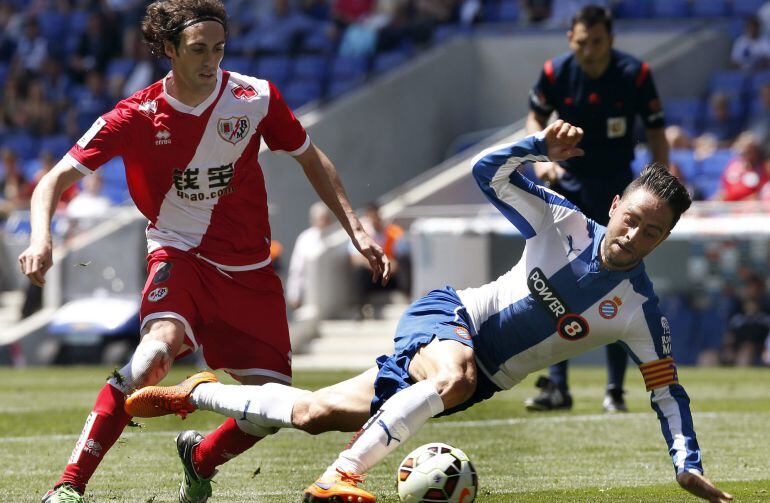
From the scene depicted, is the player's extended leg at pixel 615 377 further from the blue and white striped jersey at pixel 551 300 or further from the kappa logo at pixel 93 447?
the kappa logo at pixel 93 447

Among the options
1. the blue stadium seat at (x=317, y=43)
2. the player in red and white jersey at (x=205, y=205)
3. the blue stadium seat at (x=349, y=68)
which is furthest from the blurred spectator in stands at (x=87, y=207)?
the player in red and white jersey at (x=205, y=205)

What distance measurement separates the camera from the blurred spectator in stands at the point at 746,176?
51.4 ft

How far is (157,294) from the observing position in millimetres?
5895

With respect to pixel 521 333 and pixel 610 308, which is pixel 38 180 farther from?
pixel 610 308

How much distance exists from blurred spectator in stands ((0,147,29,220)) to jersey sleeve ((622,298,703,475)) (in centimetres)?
1457

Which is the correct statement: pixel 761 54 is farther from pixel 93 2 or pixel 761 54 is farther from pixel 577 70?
pixel 93 2

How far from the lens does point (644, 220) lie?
5.46 meters

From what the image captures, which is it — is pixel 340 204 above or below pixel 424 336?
above

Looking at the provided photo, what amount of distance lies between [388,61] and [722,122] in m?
5.81

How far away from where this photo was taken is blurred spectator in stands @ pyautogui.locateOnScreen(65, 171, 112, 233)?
57.3ft

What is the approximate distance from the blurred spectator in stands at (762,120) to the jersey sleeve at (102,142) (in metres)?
12.3

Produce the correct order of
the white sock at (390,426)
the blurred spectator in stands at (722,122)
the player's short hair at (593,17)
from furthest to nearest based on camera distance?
the blurred spectator in stands at (722,122) → the player's short hair at (593,17) → the white sock at (390,426)

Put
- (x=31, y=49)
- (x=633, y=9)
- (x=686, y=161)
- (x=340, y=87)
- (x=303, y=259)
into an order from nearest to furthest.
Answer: (x=686, y=161), (x=303, y=259), (x=633, y=9), (x=340, y=87), (x=31, y=49)

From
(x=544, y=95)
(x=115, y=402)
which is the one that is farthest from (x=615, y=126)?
(x=115, y=402)
